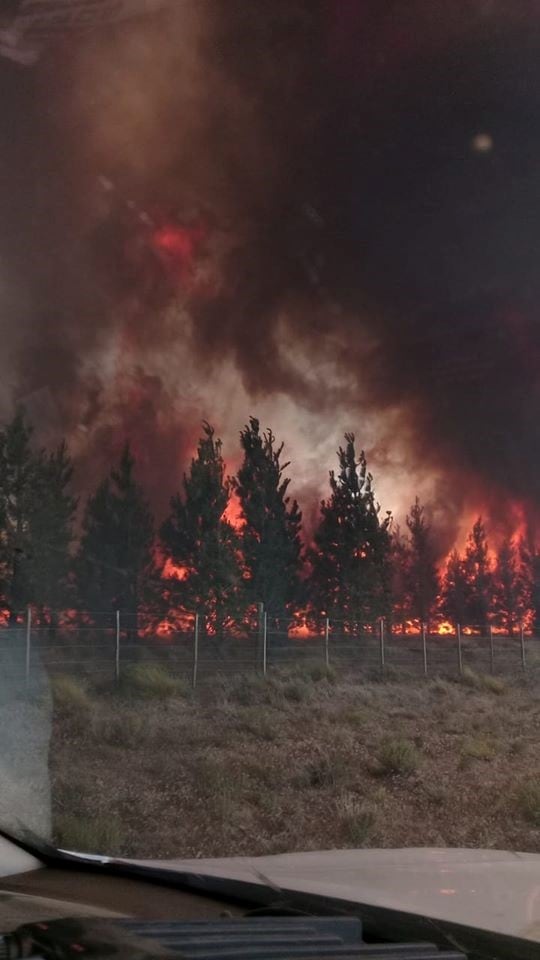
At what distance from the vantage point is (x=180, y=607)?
20188mm

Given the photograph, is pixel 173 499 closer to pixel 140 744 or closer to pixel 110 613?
pixel 110 613

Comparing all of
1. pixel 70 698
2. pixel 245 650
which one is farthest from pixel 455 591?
pixel 70 698

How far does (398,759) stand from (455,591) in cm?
1922

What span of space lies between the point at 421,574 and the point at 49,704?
1790cm

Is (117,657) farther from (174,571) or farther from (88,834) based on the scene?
(88,834)

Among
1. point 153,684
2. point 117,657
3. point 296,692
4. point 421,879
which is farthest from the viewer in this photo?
point 117,657

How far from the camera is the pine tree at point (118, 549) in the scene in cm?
2003

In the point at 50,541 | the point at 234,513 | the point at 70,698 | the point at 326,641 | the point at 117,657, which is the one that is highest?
the point at 234,513

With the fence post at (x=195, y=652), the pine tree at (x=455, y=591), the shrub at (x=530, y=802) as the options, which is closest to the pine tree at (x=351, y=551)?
the pine tree at (x=455, y=591)

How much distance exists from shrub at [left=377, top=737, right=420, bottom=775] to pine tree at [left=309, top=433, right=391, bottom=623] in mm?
11646

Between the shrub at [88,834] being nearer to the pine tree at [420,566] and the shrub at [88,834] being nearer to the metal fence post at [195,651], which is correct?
the metal fence post at [195,651]

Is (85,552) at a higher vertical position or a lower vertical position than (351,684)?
higher

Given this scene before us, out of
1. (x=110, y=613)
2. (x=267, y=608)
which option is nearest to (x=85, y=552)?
(x=110, y=613)

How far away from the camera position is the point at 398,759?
1111 centimetres
